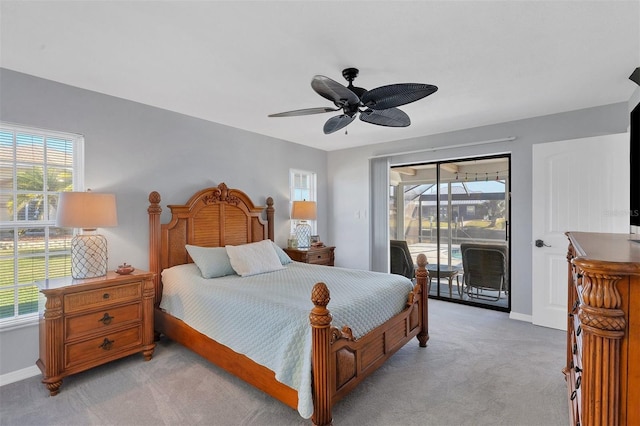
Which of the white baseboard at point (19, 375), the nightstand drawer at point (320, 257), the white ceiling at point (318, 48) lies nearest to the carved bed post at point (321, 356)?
the white ceiling at point (318, 48)

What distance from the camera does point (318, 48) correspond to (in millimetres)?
2086

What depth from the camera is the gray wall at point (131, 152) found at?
2518 millimetres

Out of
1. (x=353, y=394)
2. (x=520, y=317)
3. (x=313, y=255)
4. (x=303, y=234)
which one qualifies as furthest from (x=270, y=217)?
(x=520, y=317)

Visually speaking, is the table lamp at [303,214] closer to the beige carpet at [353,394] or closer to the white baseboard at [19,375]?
the beige carpet at [353,394]

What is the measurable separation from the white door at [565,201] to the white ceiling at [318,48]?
513 mm

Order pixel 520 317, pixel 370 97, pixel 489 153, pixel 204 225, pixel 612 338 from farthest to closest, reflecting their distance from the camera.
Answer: pixel 489 153
pixel 520 317
pixel 204 225
pixel 370 97
pixel 612 338

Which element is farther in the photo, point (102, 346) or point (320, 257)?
point (320, 257)

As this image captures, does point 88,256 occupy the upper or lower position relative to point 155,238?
lower

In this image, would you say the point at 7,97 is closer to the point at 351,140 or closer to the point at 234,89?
the point at 234,89

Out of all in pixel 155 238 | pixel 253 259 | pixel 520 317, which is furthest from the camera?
pixel 520 317

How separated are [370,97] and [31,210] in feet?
9.76

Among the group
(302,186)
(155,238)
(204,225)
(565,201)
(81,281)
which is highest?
(302,186)

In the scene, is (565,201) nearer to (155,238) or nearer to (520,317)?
(520,317)

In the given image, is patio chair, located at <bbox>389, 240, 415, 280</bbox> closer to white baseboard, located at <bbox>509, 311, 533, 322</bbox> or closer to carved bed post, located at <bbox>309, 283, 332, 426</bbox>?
white baseboard, located at <bbox>509, 311, 533, 322</bbox>
